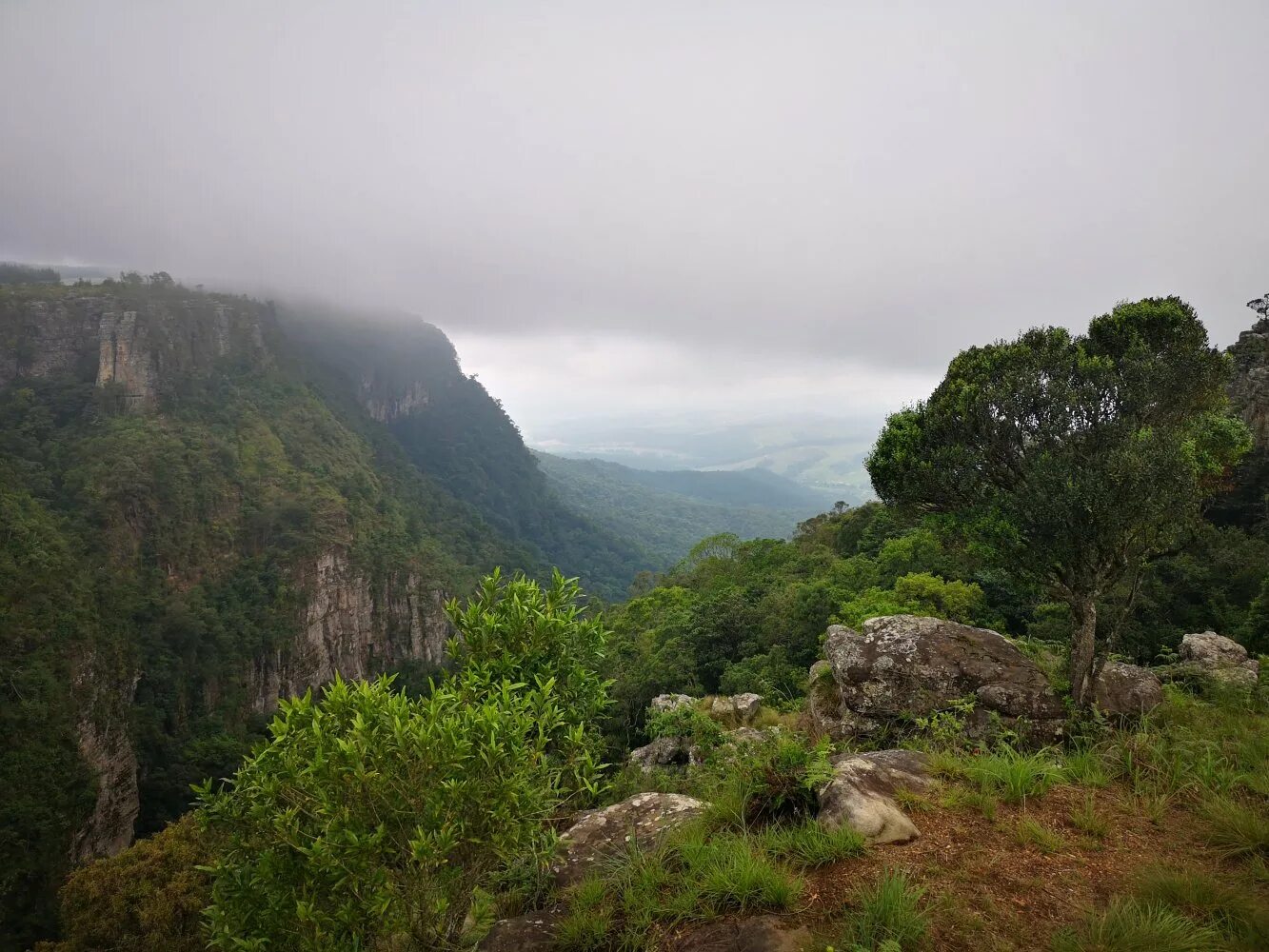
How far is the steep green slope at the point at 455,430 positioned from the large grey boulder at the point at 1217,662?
361 feet

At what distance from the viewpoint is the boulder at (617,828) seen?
18.3 feet

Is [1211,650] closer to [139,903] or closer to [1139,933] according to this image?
[1139,933]

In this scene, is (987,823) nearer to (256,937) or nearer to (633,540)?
(256,937)

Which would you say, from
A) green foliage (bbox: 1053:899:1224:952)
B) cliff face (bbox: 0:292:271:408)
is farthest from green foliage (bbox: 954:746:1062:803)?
cliff face (bbox: 0:292:271:408)

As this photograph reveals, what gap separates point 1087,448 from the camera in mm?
8500

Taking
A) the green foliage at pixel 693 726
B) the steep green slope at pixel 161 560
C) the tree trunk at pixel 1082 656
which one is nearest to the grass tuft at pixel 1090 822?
the tree trunk at pixel 1082 656

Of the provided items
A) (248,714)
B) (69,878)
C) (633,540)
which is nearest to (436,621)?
(248,714)

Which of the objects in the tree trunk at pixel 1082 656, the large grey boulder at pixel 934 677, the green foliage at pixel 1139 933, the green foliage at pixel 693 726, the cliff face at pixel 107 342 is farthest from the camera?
the cliff face at pixel 107 342

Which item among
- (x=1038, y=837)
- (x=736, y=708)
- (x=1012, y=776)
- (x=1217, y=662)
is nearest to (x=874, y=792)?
(x=1038, y=837)

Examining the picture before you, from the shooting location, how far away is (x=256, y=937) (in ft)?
12.6

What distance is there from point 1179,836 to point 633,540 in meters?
144

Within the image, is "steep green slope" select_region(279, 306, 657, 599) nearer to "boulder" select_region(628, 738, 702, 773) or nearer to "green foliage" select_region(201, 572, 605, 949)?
"boulder" select_region(628, 738, 702, 773)

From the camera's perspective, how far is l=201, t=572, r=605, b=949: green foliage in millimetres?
3527

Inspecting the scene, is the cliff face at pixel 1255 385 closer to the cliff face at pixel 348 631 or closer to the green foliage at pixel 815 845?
the green foliage at pixel 815 845
